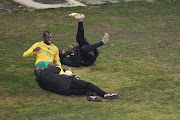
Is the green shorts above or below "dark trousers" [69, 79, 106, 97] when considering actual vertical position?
above

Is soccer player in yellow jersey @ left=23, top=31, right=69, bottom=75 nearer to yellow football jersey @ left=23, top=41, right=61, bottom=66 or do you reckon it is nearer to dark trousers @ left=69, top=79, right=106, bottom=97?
yellow football jersey @ left=23, top=41, right=61, bottom=66

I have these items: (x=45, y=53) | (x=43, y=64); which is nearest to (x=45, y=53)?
(x=45, y=53)

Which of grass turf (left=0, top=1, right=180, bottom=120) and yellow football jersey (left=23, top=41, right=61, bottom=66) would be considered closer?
grass turf (left=0, top=1, right=180, bottom=120)

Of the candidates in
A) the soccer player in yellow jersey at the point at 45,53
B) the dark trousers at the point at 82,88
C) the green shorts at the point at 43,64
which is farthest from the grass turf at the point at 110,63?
the soccer player in yellow jersey at the point at 45,53

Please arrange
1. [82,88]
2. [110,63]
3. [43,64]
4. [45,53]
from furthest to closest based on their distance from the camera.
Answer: [110,63] → [45,53] → [43,64] → [82,88]

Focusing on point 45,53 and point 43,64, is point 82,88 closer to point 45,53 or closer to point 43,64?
point 43,64

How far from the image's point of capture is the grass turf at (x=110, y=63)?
30.0 feet

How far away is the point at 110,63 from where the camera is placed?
43.9 feet

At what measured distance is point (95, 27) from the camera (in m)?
17.6

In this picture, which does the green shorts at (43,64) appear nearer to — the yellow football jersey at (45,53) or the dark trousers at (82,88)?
the yellow football jersey at (45,53)

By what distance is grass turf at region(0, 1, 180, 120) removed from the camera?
30.0 ft

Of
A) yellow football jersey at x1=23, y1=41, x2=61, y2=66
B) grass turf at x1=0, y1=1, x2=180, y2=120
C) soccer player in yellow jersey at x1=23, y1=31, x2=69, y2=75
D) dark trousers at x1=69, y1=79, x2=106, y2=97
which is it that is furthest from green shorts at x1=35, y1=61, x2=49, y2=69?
dark trousers at x1=69, y1=79, x2=106, y2=97

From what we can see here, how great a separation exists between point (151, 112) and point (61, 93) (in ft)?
8.05

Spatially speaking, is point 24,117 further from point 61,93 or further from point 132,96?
point 132,96
